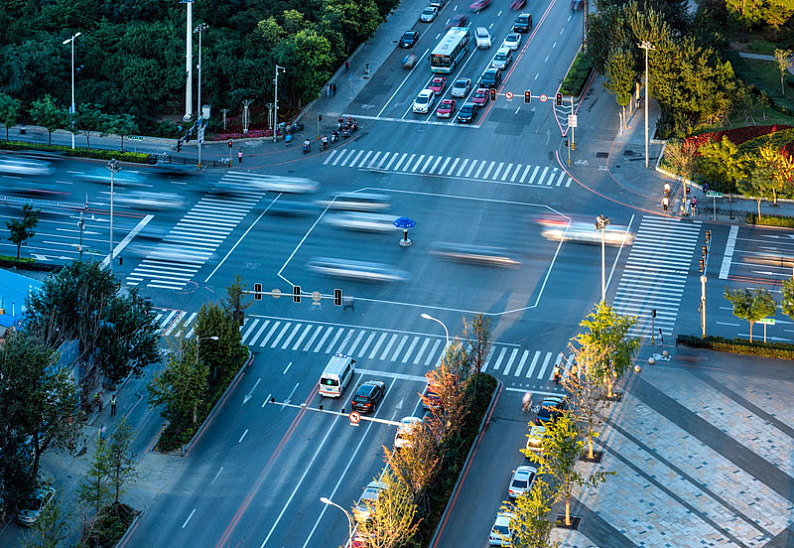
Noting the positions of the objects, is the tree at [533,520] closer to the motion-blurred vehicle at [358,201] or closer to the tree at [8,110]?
the motion-blurred vehicle at [358,201]

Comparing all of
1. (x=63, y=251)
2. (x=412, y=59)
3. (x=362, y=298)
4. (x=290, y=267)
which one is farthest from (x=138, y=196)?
(x=412, y=59)

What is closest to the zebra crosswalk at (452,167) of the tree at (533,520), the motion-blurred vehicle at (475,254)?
the motion-blurred vehicle at (475,254)

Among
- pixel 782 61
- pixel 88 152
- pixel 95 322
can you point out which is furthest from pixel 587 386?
pixel 782 61

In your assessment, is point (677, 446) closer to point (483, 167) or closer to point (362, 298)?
point (362, 298)

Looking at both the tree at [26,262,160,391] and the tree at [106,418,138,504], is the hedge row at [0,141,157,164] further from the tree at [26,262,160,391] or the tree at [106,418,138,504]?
the tree at [106,418,138,504]

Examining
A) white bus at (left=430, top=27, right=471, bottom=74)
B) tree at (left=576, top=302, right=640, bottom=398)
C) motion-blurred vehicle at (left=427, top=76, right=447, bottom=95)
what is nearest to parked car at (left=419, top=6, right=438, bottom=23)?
white bus at (left=430, top=27, right=471, bottom=74)
